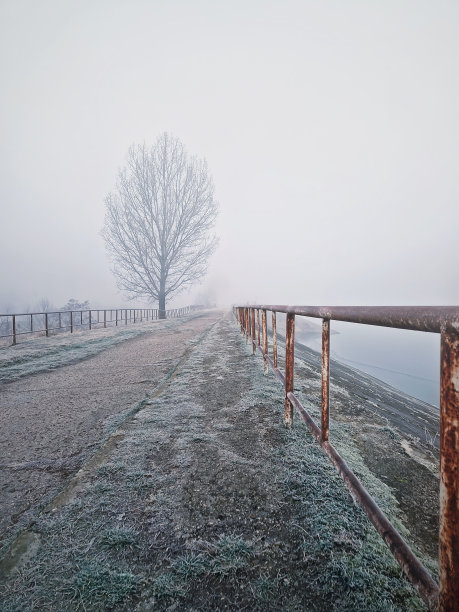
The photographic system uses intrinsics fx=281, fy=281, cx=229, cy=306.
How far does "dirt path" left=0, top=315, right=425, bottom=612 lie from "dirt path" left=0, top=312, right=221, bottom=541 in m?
0.23

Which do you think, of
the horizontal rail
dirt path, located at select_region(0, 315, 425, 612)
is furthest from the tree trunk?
the horizontal rail

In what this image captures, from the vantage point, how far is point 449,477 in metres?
0.69

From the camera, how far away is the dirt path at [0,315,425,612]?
101 centimetres

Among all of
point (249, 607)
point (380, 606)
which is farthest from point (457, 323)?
point (249, 607)

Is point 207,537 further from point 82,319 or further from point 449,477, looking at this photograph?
point 82,319

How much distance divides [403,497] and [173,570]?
121cm

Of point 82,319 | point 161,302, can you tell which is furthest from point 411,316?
point 161,302

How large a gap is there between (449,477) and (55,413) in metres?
3.24

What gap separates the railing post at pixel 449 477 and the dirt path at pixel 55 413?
5.74 feet

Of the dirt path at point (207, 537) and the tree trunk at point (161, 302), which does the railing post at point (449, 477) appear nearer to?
the dirt path at point (207, 537)

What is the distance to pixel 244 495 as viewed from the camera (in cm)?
151

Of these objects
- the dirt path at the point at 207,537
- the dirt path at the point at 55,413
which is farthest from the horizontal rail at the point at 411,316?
the dirt path at the point at 55,413

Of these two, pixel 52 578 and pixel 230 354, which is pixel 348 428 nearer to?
pixel 52 578

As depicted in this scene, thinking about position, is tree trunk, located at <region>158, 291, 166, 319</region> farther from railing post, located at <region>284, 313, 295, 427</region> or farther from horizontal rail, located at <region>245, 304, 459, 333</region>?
horizontal rail, located at <region>245, 304, 459, 333</region>
